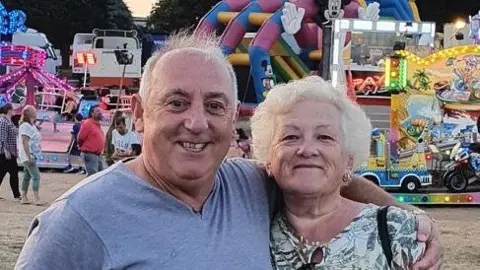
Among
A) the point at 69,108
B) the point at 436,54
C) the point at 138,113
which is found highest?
the point at 138,113

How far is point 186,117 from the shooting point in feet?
6.91

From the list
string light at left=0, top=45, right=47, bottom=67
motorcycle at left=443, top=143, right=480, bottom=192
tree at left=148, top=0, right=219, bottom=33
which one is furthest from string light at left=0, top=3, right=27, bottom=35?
motorcycle at left=443, top=143, right=480, bottom=192

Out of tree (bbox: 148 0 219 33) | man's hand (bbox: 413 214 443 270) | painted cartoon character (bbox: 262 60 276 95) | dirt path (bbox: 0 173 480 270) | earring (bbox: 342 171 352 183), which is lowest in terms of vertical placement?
dirt path (bbox: 0 173 480 270)

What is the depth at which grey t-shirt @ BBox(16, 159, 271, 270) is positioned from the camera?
1.94 metres

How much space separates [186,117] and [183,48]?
0.20 metres

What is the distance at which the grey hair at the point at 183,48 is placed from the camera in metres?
2.18

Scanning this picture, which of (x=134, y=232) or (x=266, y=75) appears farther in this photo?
(x=266, y=75)

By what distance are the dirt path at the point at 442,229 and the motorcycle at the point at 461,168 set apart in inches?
16.9

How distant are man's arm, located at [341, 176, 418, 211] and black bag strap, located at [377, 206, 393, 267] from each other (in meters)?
0.28

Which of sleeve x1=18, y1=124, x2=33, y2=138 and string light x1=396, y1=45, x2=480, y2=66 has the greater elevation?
string light x1=396, y1=45, x2=480, y2=66

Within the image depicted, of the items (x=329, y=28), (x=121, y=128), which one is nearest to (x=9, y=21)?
(x=329, y=28)

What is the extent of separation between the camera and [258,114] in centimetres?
248

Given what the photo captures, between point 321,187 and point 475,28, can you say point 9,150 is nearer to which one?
point 475,28

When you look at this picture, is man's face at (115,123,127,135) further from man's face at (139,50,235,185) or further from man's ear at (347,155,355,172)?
man's face at (139,50,235,185)
